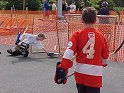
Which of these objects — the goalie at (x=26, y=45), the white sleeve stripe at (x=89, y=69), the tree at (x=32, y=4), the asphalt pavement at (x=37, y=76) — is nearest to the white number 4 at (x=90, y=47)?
the white sleeve stripe at (x=89, y=69)

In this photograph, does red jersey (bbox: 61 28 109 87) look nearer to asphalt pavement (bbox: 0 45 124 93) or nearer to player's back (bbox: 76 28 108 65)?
player's back (bbox: 76 28 108 65)

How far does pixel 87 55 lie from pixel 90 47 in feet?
0.36

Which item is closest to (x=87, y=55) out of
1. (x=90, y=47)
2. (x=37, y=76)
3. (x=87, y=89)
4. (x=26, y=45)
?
(x=90, y=47)

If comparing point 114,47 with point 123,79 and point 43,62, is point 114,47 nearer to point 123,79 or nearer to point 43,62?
point 43,62

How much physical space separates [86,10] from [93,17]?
0.12 m

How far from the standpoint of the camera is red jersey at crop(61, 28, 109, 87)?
4859mm

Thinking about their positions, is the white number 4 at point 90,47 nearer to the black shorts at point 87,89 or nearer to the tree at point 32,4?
the black shorts at point 87,89

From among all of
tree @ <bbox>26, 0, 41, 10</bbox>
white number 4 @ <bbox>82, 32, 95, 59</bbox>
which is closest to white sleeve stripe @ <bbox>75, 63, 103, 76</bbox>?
white number 4 @ <bbox>82, 32, 95, 59</bbox>

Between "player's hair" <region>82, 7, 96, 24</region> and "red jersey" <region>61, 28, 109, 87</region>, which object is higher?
"player's hair" <region>82, 7, 96, 24</region>

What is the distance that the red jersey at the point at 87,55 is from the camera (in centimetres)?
486

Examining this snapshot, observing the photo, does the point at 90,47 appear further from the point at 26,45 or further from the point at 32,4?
the point at 32,4

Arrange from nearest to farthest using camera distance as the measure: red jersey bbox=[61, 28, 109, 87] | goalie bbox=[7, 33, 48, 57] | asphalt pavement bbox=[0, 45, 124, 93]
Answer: red jersey bbox=[61, 28, 109, 87] < asphalt pavement bbox=[0, 45, 124, 93] < goalie bbox=[7, 33, 48, 57]

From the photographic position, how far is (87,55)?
194 inches

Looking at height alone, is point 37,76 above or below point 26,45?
below
